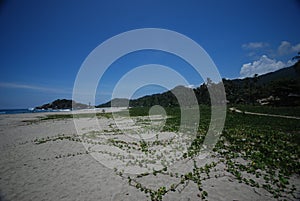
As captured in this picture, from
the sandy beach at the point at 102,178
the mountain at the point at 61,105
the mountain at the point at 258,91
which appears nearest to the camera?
the sandy beach at the point at 102,178

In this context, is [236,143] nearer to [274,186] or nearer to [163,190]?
[274,186]

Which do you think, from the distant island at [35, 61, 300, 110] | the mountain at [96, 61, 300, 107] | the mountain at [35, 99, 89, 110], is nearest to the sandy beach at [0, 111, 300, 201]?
the distant island at [35, 61, 300, 110]

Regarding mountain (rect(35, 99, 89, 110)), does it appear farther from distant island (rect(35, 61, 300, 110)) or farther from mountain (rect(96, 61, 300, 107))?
mountain (rect(96, 61, 300, 107))

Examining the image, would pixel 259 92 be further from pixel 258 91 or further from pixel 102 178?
pixel 102 178

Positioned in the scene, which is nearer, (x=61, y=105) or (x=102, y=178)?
(x=102, y=178)

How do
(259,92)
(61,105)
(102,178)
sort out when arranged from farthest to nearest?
(61,105), (259,92), (102,178)

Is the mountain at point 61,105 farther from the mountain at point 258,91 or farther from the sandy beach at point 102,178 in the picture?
the sandy beach at point 102,178

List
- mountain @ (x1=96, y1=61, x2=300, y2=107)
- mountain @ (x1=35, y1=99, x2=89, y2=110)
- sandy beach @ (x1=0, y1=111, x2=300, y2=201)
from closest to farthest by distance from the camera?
1. sandy beach @ (x1=0, y1=111, x2=300, y2=201)
2. mountain @ (x1=96, y1=61, x2=300, y2=107)
3. mountain @ (x1=35, y1=99, x2=89, y2=110)

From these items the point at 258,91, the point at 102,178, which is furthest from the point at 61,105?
the point at 102,178

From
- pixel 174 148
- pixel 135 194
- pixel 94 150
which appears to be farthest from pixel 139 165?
pixel 94 150

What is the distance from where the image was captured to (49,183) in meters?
5.41

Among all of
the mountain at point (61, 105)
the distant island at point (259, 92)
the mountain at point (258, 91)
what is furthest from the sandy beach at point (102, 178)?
the mountain at point (61, 105)

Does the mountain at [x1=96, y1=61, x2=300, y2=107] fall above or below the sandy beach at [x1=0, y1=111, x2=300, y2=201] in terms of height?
above

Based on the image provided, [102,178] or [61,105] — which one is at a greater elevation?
[61,105]
